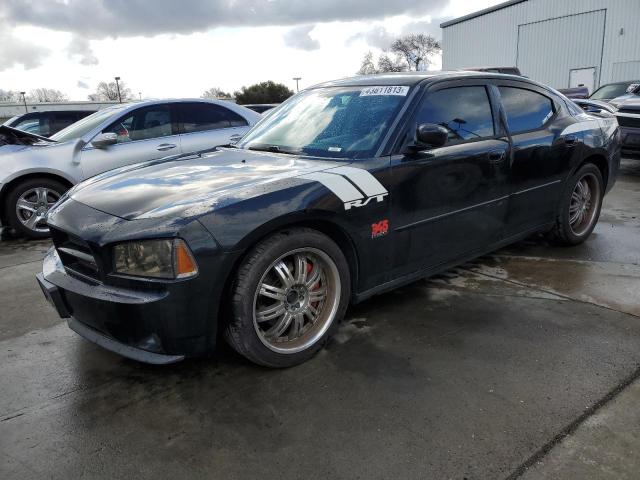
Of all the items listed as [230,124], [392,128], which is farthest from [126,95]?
[392,128]

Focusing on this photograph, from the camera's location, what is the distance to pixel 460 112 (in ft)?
11.8

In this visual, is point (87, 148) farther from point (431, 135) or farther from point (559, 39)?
point (559, 39)

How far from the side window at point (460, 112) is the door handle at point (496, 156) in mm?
136

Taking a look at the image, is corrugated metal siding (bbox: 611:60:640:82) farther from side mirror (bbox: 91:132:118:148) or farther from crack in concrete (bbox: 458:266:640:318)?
side mirror (bbox: 91:132:118:148)

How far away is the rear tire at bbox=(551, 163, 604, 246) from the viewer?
4516 mm

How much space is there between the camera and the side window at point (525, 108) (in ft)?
12.9

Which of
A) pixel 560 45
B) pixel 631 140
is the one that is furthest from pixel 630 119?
pixel 560 45

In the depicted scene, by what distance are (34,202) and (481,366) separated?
17.8 feet

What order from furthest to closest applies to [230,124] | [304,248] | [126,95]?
[126,95] < [230,124] < [304,248]

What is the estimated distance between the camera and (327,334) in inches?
116

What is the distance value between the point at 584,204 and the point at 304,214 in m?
3.33

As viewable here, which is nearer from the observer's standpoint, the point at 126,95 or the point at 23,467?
the point at 23,467

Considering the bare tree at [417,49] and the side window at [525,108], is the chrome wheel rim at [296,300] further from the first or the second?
the bare tree at [417,49]

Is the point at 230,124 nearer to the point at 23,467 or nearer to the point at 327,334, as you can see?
the point at 327,334
